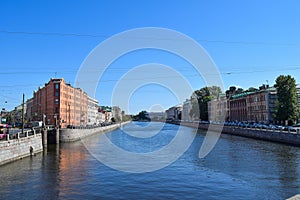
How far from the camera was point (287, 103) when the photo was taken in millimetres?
68062

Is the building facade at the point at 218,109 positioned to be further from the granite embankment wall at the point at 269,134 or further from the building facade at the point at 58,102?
the building facade at the point at 58,102

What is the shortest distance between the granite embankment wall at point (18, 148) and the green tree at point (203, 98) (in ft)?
306

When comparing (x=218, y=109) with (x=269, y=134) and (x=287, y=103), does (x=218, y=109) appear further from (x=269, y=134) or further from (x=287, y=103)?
(x=269, y=134)

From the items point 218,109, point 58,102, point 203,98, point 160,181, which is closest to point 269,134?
point 160,181

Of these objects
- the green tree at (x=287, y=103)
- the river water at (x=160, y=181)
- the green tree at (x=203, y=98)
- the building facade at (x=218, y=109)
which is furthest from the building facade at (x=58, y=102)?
the river water at (x=160, y=181)

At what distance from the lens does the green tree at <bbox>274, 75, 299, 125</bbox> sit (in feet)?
221

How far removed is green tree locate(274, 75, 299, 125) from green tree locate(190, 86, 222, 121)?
5950cm

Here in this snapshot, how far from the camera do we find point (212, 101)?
133m

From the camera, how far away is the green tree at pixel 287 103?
221ft

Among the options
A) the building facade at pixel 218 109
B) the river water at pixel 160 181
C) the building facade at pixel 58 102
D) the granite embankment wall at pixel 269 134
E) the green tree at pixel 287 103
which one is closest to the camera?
the river water at pixel 160 181

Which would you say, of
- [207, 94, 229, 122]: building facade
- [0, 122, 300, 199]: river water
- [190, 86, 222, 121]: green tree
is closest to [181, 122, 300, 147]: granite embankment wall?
[0, 122, 300, 199]: river water

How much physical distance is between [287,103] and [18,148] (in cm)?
5740

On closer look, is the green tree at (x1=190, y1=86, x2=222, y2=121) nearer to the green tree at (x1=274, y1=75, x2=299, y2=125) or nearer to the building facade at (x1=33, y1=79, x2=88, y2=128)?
the building facade at (x1=33, y1=79, x2=88, y2=128)

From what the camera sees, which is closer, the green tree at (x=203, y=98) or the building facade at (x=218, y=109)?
the green tree at (x=203, y=98)
